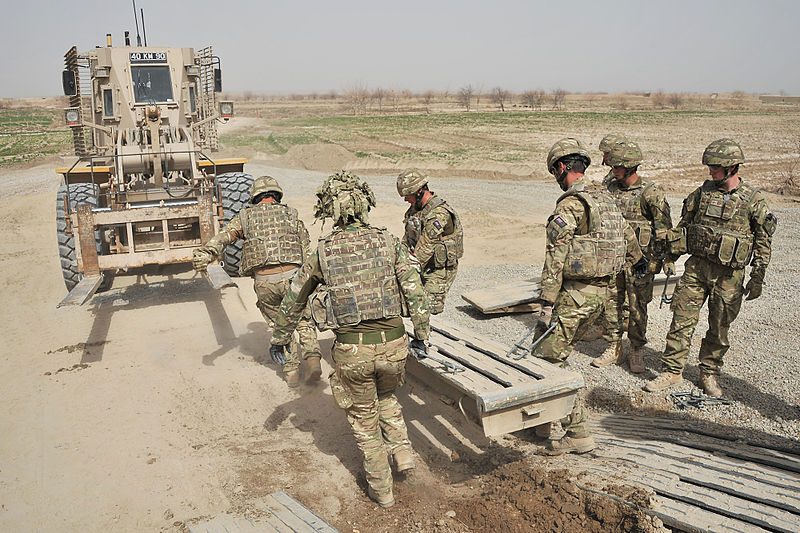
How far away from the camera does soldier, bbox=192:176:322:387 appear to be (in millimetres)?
5543

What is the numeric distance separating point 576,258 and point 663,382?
6.20ft

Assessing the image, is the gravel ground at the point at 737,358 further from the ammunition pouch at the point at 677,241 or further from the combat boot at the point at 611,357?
the ammunition pouch at the point at 677,241

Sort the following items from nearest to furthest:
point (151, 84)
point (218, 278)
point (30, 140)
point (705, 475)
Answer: point (705, 475)
point (218, 278)
point (151, 84)
point (30, 140)

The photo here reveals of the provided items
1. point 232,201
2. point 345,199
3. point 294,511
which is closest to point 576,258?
point 345,199

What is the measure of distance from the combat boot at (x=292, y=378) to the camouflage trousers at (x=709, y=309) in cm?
331

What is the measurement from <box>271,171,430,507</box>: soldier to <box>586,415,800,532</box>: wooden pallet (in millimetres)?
1394

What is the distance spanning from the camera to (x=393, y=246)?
3740 mm

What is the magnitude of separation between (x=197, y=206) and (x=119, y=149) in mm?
1883

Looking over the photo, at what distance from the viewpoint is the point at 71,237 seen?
7.70m

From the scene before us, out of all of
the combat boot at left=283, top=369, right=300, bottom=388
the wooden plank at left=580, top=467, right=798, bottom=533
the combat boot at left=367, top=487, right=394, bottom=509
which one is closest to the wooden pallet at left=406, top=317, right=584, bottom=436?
the wooden plank at left=580, top=467, right=798, bottom=533

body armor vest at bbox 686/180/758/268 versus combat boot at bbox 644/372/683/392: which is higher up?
body armor vest at bbox 686/180/758/268

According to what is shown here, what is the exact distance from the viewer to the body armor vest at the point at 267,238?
5531mm

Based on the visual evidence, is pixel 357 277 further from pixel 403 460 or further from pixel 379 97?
pixel 379 97

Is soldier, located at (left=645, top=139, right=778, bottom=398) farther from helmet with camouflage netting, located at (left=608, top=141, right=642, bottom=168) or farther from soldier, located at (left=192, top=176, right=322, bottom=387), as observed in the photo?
soldier, located at (left=192, top=176, right=322, bottom=387)
